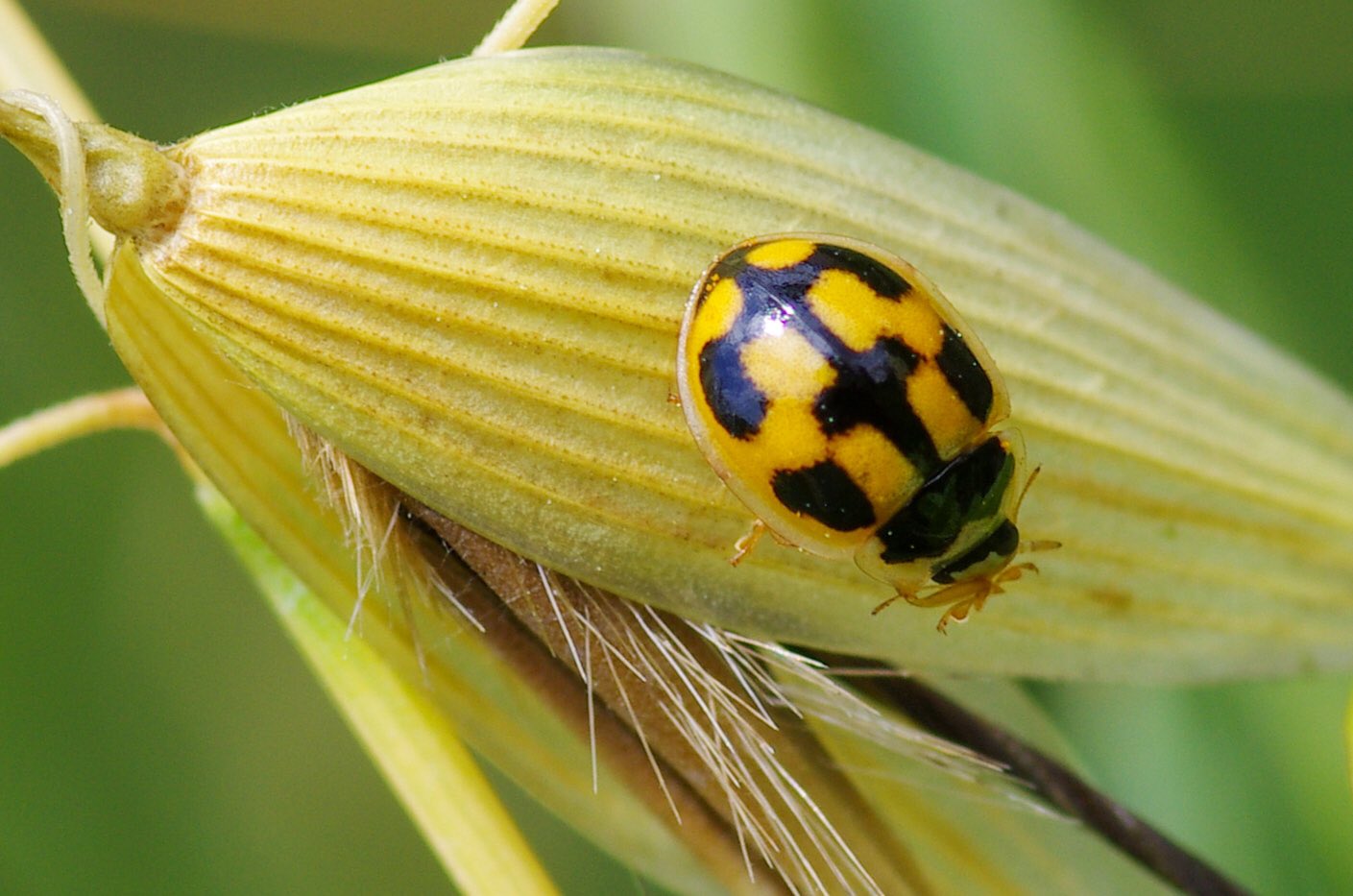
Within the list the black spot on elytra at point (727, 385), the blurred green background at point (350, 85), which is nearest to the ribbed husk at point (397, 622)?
the black spot on elytra at point (727, 385)

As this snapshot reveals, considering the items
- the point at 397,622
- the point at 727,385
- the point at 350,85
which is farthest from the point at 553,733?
the point at 350,85

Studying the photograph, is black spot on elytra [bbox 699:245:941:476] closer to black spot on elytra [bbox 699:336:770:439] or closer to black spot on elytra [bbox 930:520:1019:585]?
black spot on elytra [bbox 699:336:770:439]

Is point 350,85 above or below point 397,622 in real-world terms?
above

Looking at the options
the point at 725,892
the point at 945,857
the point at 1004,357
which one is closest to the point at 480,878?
the point at 725,892

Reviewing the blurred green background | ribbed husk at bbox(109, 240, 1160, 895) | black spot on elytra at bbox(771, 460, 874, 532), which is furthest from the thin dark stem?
the blurred green background

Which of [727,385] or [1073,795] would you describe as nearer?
[727,385]

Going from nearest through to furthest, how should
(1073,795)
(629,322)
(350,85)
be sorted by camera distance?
(629,322), (1073,795), (350,85)

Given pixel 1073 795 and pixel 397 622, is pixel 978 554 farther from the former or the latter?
pixel 397 622

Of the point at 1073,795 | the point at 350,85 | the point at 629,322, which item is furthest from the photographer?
the point at 350,85
